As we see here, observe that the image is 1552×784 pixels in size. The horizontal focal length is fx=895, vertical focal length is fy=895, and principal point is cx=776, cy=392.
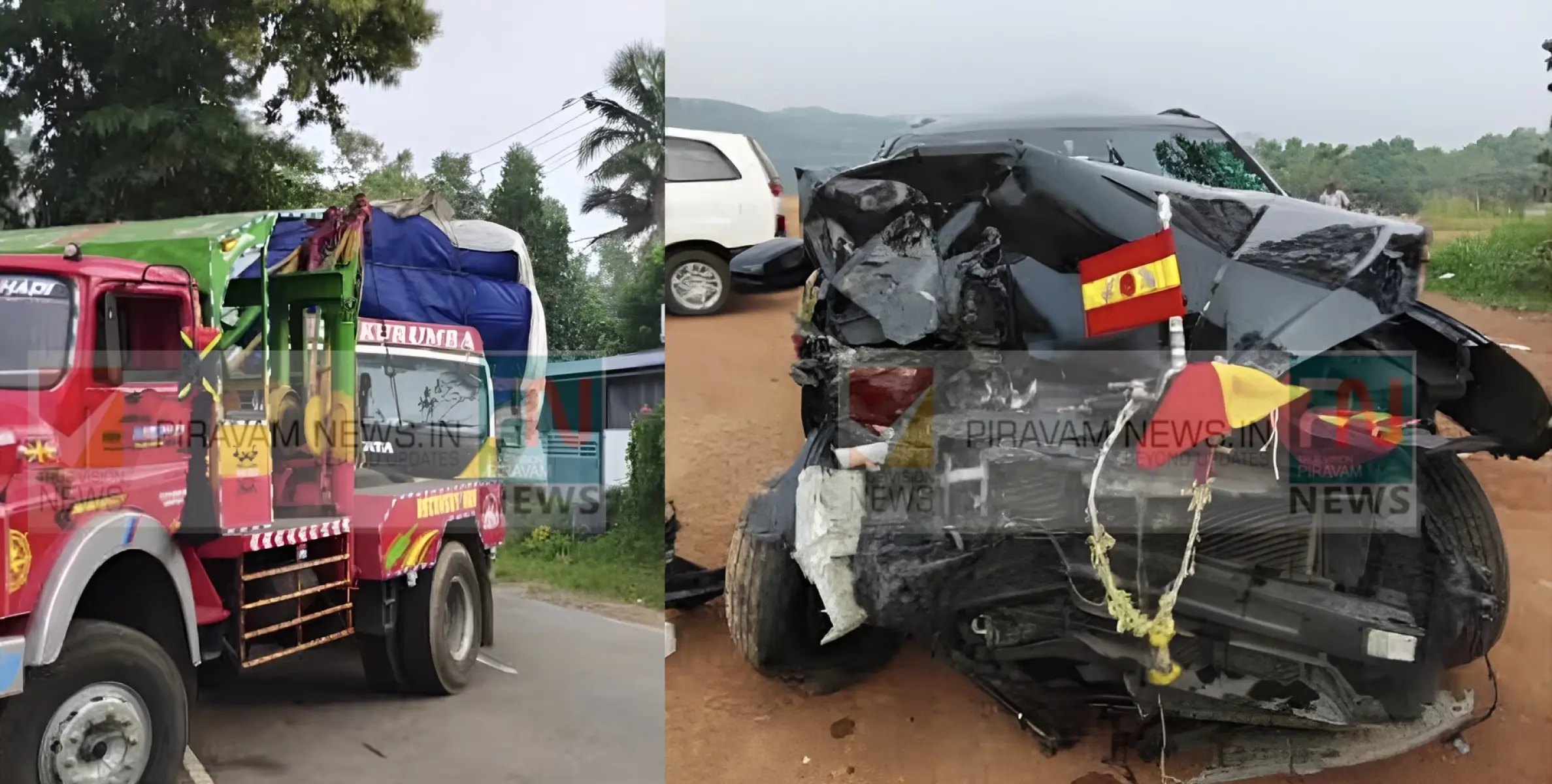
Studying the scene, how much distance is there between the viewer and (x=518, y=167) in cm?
550

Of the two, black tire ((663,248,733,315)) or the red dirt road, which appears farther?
black tire ((663,248,733,315))

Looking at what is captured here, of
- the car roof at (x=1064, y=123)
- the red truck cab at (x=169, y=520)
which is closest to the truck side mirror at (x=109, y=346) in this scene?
the red truck cab at (x=169, y=520)

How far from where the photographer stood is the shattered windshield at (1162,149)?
3941 mm

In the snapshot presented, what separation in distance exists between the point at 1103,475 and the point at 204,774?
136 inches

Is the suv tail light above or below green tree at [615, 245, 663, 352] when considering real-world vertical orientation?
below

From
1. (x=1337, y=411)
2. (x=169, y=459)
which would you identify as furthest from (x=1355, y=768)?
(x=169, y=459)

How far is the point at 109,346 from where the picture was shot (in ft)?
9.50

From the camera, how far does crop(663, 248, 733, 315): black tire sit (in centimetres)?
698

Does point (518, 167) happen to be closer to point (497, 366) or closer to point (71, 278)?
point (497, 366)

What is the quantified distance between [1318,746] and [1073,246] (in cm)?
178

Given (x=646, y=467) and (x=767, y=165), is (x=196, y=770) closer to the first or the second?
(x=646, y=467)

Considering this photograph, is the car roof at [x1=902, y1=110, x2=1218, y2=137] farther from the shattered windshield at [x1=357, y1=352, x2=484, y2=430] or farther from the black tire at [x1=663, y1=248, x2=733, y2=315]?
the shattered windshield at [x1=357, y1=352, x2=484, y2=430]

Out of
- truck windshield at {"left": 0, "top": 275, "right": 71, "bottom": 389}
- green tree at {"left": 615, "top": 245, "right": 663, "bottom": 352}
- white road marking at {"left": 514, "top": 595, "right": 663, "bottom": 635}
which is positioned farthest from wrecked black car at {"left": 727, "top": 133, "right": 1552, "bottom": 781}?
green tree at {"left": 615, "top": 245, "right": 663, "bottom": 352}

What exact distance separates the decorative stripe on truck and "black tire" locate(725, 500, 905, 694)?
1724mm
